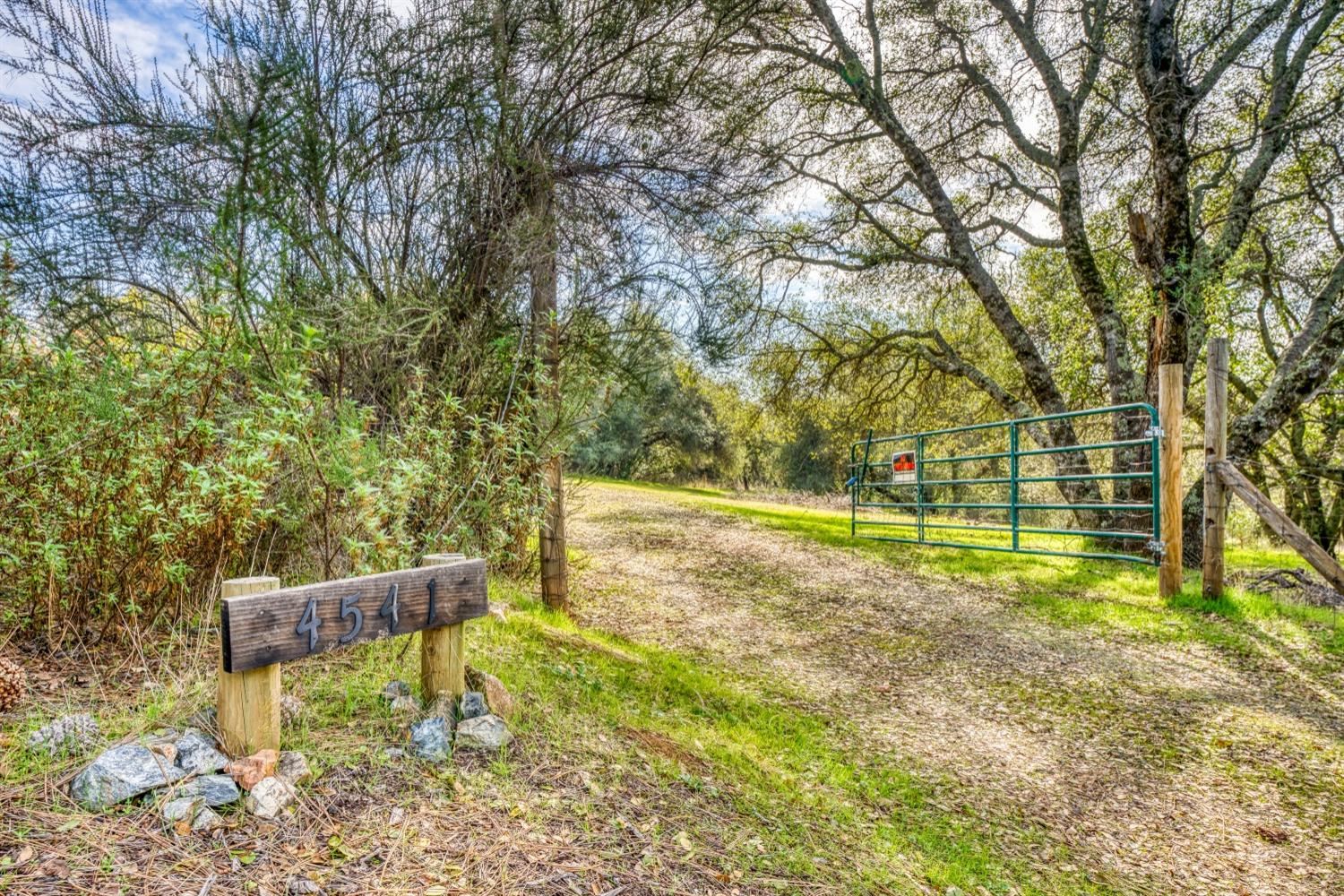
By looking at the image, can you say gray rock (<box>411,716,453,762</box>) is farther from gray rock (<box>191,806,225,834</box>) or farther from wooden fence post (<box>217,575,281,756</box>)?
gray rock (<box>191,806,225,834</box>)

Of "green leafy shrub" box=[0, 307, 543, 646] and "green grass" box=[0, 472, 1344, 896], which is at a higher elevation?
"green leafy shrub" box=[0, 307, 543, 646]

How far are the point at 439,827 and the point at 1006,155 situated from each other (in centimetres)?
1057

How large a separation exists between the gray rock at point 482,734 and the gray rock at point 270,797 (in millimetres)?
536

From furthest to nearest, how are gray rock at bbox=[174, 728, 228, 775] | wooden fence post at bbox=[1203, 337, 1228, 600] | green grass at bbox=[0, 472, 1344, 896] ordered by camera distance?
wooden fence post at bbox=[1203, 337, 1228, 600], green grass at bbox=[0, 472, 1344, 896], gray rock at bbox=[174, 728, 228, 775]

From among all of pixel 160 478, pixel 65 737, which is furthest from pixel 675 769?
pixel 160 478

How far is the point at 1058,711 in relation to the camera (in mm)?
3545

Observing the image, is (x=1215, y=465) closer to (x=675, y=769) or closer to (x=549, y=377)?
(x=675, y=769)

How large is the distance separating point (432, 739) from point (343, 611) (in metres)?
0.53

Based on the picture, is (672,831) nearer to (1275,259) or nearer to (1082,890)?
(1082,890)

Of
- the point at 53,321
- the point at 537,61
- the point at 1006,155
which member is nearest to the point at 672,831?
the point at 53,321

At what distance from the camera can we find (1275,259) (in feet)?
28.5

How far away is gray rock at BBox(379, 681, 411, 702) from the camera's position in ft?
7.70

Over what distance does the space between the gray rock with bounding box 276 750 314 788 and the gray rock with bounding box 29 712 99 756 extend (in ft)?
1.72

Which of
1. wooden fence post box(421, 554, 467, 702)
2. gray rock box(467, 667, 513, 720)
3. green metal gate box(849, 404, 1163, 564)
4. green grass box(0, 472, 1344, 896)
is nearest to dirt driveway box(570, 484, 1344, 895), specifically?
green grass box(0, 472, 1344, 896)
